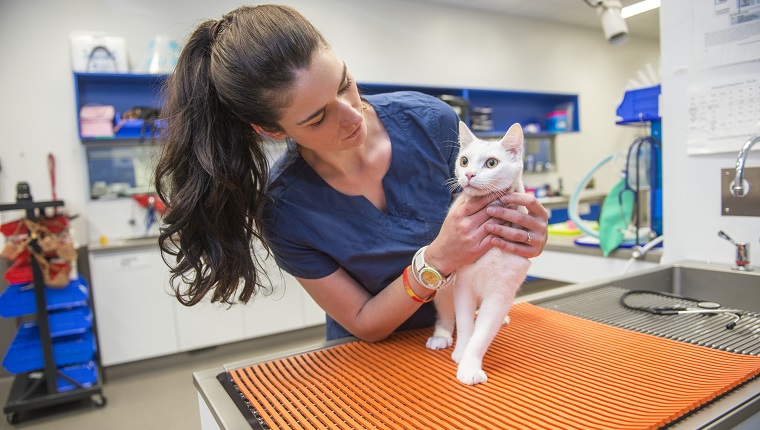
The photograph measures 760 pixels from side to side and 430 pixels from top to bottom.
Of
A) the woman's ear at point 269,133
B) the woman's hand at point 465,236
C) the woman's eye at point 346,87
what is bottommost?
the woman's hand at point 465,236

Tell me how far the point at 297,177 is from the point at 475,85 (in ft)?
13.2

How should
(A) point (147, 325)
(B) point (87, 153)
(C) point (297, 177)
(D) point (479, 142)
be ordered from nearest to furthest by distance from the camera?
1. (D) point (479, 142)
2. (C) point (297, 177)
3. (A) point (147, 325)
4. (B) point (87, 153)

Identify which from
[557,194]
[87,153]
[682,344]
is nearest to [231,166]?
[682,344]

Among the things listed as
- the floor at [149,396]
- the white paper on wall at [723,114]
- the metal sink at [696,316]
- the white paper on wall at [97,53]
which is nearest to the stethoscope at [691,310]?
the metal sink at [696,316]

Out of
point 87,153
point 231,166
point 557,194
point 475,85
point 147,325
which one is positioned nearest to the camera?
point 231,166

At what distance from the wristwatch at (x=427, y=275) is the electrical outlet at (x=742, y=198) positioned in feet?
3.32

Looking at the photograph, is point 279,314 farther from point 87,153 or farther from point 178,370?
point 87,153

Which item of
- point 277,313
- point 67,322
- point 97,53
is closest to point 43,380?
point 67,322

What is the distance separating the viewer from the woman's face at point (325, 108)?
738mm

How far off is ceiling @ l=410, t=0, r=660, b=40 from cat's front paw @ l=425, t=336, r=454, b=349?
415 centimetres

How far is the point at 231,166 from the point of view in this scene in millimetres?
833

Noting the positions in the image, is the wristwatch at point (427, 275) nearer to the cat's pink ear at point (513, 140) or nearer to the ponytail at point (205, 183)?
the cat's pink ear at point (513, 140)

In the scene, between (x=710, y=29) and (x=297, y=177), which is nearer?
(x=297, y=177)

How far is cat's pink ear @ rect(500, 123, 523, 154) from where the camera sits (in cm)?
70
